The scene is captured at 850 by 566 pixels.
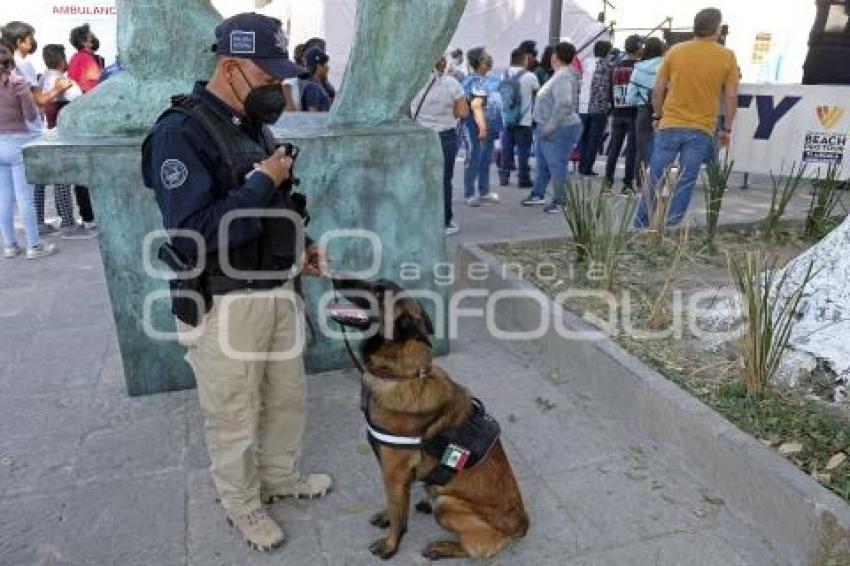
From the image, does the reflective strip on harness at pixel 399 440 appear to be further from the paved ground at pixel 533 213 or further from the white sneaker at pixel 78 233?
the white sneaker at pixel 78 233

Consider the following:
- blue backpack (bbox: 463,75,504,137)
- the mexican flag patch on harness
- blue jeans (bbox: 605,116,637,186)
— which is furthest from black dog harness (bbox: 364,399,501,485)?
blue jeans (bbox: 605,116,637,186)

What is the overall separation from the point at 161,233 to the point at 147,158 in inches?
52.6

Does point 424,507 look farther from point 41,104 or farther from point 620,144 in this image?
point 620,144

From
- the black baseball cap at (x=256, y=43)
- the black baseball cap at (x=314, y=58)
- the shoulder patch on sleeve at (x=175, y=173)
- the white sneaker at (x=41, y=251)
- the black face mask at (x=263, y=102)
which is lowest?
the white sneaker at (x=41, y=251)

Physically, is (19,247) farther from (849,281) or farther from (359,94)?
(849,281)

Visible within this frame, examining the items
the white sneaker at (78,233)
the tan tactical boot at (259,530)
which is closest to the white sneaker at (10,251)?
the white sneaker at (78,233)

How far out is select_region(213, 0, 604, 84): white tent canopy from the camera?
1516cm

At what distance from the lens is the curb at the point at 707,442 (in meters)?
2.40

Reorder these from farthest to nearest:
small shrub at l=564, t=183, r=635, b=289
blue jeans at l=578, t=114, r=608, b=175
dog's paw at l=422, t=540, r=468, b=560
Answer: blue jeans at l=578, t=114, r=608, b=175, small shrub at l=564, t=183, r=635, b=289, dog's paw at l=422, t=540, r=468, b=560

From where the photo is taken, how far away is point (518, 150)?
9391 millimetres

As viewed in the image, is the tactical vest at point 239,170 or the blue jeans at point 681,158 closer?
the tactical vest at point 239,170

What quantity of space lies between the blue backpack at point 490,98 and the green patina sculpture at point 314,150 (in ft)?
14.6

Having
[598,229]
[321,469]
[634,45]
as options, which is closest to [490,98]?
[634,45]

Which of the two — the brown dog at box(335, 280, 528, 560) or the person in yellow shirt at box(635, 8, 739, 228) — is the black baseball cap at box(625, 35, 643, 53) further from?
the brown dog at box(335, 280, 528, 560)
